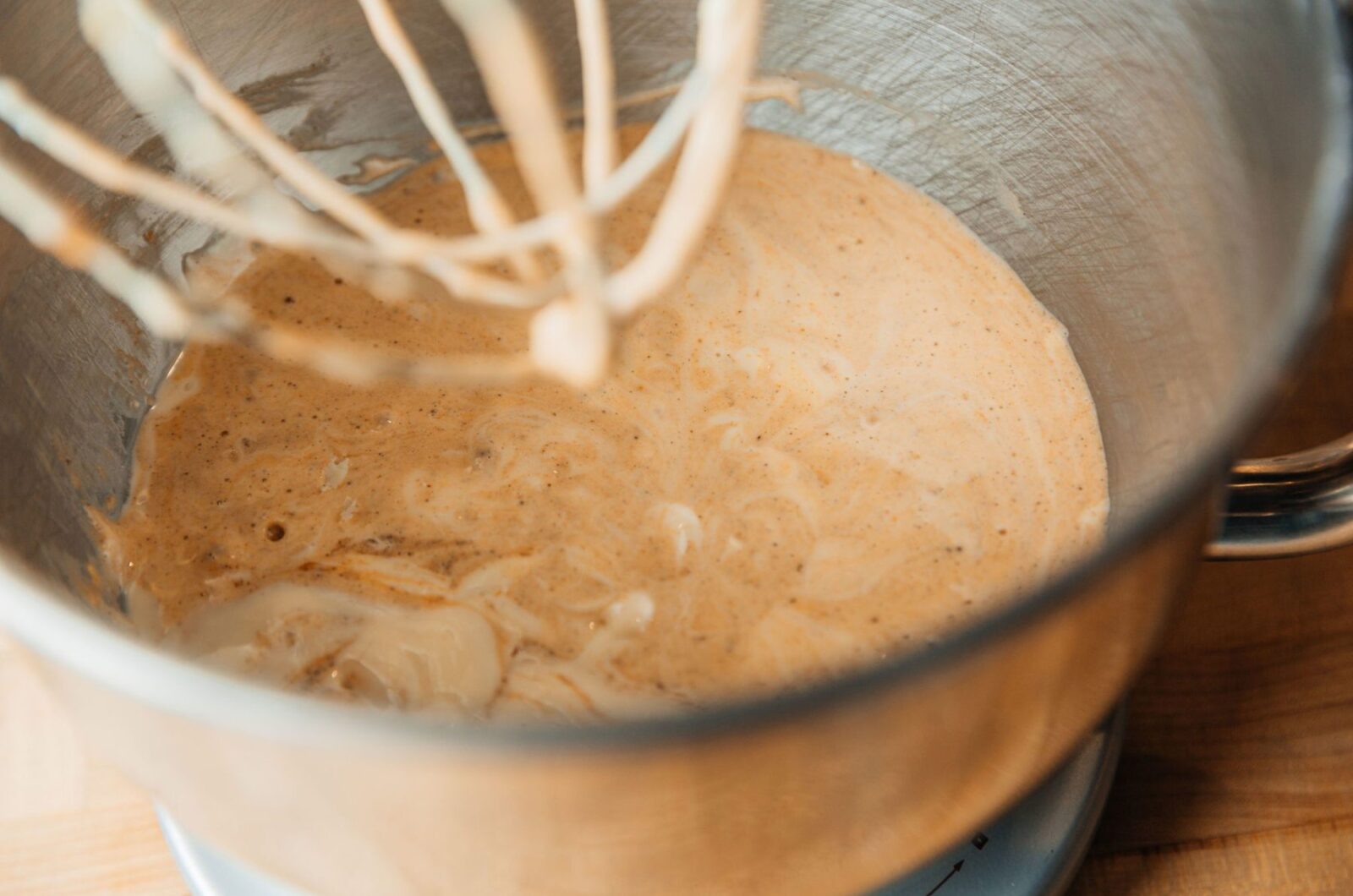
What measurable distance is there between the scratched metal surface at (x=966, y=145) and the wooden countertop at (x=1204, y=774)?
90 mm

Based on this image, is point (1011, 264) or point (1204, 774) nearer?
point (1204, 774)

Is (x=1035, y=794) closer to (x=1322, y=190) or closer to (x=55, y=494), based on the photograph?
(x=1322, y=190)

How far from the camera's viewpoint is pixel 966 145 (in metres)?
0.90

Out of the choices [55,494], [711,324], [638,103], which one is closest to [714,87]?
[711,324]

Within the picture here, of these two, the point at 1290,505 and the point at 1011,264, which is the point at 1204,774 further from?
the point at 1011,264

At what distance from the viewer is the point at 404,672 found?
68 centimetres

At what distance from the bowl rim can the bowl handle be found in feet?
0.53

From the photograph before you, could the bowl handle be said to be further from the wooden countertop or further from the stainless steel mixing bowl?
the wooden countertop

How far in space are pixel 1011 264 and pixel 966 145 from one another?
9 centimetres

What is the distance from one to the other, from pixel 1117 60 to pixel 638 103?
1.20 feet

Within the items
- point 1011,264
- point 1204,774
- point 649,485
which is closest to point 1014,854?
point 1204,774

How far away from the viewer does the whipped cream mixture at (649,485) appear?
0.70m

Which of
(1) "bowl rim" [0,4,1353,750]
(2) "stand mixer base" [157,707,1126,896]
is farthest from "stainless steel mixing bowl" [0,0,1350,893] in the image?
(2) "stand mixer base" [157,707,1126,896]

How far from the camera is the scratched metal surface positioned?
62 cm
